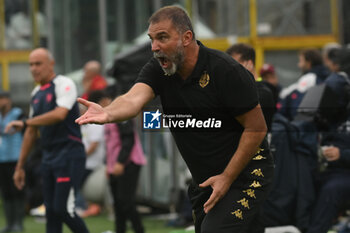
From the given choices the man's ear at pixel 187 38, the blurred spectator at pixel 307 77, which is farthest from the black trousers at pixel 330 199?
the man's ear at pixel 187 38

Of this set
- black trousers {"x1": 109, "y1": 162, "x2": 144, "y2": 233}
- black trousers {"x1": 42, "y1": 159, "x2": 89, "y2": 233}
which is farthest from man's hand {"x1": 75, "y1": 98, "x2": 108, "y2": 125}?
black trousers {"x1": 109, "y1": 162, "x2": 144, "y2": 233}

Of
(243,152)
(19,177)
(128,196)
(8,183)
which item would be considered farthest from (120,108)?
(8,183)

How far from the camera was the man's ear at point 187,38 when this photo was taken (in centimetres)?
508

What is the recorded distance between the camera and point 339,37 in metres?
15.9

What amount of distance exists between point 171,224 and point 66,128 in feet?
12.9

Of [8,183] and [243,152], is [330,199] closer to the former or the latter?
[243,152]

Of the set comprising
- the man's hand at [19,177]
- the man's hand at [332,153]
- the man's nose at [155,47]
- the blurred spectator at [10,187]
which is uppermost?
the man's nose at [155,47]

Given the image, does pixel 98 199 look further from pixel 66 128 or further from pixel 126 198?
pixel 66 128

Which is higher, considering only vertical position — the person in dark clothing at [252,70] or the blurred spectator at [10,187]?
the person in dark clothing at [252,70]

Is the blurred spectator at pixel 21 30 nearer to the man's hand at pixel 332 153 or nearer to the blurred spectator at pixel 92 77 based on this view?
the blurred spectator at pixel 92 77

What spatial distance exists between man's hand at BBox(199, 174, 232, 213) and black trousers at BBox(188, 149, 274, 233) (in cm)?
7

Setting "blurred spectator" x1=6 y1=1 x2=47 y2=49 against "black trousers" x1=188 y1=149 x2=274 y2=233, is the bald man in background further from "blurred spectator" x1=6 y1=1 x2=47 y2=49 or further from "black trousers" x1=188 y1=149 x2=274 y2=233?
"blurred spectator" x1=6 y1=1 x2=47 y2=49

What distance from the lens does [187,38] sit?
5109mm

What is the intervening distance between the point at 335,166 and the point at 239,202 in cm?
289
